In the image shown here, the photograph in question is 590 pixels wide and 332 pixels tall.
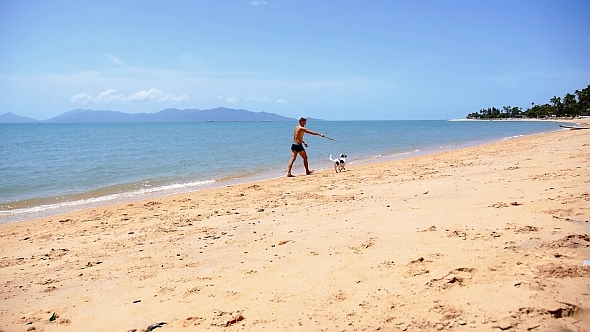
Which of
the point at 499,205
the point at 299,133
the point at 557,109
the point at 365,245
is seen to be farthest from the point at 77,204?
the point at 557,109

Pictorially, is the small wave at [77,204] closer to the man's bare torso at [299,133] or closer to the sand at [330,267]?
the sand at [330,267]

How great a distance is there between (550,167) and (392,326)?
8.40 m

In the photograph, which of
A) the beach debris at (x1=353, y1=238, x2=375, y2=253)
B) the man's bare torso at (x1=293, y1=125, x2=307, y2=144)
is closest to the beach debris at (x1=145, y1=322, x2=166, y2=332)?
the beach debris at (x1=353, y1=238, x2=375, y2=253)

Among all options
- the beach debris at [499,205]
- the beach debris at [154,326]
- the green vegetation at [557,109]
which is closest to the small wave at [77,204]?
the beach debris at [154,326]

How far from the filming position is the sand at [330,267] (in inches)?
120

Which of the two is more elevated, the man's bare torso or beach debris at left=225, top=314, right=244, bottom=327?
the man's bare torso

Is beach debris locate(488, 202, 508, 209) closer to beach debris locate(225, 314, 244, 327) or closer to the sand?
the sand

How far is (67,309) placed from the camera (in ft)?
12.7

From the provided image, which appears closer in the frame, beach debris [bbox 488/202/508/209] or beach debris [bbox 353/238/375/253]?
beach debris [bbox 353/238/375/253]

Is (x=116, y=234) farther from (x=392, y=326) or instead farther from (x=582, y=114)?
(x=582, y=114)

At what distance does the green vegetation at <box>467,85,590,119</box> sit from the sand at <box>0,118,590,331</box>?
11438cm

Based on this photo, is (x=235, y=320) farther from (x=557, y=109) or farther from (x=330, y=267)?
(x=557, y=109)

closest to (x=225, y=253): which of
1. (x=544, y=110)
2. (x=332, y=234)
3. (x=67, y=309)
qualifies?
(x=332, y=234)

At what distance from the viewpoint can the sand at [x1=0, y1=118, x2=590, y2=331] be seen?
3.05 meters
